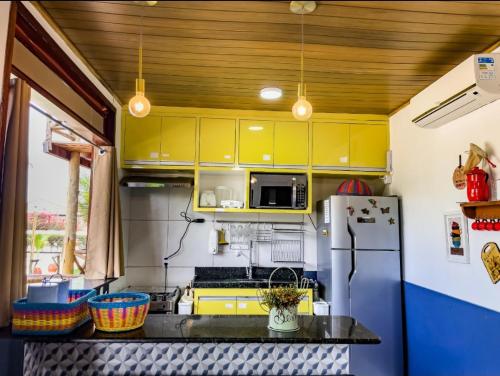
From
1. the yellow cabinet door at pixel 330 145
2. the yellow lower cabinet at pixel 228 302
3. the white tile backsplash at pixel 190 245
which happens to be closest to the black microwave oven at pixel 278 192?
the yellow cabinet door at pixel 330 145

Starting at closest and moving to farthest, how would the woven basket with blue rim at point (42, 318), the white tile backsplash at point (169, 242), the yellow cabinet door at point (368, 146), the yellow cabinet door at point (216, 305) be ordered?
the woven basket with blue rim at point (42, 318) → the yellow cabinet door at point (216, 305) → the yellow cabinet door at point (368, 146) → the white tile backsplash at point (169, 242)

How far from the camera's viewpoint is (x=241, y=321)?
1.97 metres

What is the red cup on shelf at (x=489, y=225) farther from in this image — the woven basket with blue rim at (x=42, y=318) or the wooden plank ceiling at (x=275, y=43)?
the woven basket with blue rim at (x=42, y=318)

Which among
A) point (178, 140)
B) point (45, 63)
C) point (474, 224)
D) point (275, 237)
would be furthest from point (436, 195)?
point (45, 63)

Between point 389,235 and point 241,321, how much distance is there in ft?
6.35

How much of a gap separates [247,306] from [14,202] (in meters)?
2.24

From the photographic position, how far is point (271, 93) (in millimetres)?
3094

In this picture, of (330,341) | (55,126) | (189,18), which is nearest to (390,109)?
(189,18)

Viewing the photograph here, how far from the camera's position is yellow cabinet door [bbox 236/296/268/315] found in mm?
3406

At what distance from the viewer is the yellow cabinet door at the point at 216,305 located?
339 cm

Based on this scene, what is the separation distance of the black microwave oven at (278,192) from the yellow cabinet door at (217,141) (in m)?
0.35

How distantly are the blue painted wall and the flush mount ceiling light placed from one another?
6.55ft

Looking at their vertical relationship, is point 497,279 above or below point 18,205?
below

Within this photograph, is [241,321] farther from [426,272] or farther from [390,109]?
[390,109]
